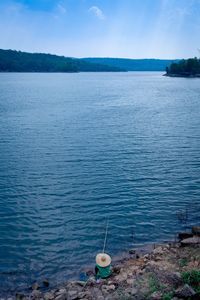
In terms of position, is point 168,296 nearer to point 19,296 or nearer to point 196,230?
point 19,296

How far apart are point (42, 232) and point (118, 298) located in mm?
9635

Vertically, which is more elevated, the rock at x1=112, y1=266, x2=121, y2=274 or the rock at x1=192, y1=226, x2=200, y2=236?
the rock at x1=192, y1=226, x2=200, y2=236

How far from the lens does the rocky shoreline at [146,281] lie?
15.8 metres

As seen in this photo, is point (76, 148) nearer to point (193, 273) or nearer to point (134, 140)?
point (134, 140)

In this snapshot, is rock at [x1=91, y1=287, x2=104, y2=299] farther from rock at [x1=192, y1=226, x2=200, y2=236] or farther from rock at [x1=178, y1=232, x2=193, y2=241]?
rock at [x1=192, y1=226, x2=200, y2=236]

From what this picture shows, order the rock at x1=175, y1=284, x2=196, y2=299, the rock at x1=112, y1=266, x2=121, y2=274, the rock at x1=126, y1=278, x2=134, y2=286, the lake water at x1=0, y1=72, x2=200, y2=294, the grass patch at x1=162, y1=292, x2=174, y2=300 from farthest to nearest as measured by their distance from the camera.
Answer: the lake water at x1=0, y1=72, x2=200, y2=294, the rock at x1=112, y1=266, x2=121, y2=274, the rock at x1=126, y1=278, x2=134, y2=286, the grass patch at x1=162, y1=292, x2=174, y2=300, the rock at x1=175, y1=284, x2=196, y2=299

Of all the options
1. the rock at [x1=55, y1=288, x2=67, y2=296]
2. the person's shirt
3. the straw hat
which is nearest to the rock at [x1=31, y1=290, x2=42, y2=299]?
the rock at [x1=55, y1=288, x2=67, y2=296]

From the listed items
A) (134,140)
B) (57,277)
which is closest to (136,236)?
(57,277)

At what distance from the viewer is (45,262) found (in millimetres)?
21078

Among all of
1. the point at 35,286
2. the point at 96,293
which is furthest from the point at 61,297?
the point at 35,286

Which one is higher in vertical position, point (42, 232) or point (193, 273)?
point (193, 273)

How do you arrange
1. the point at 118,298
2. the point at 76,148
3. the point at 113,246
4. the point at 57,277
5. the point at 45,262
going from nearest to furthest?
the point at 118,298 → the point at 57,277 → the point at 45,262 → the point at 113,246 → the point at 76,148

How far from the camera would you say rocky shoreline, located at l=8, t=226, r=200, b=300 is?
1575cm

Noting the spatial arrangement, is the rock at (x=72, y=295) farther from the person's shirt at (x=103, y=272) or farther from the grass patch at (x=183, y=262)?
the grass patch at (x=183, y=262)
